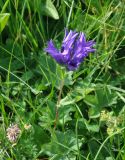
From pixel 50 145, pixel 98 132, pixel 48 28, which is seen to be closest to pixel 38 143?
pixel 50 145

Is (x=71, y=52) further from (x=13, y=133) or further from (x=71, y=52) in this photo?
(x=13, y=133)

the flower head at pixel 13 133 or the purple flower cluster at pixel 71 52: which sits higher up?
the purple flower cluster at pixel 71 52

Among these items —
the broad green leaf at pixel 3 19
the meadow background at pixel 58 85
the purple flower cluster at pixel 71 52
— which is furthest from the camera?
the broad green leaf at pixel 3 19

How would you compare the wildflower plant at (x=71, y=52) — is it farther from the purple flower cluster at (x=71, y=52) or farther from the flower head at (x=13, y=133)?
the flower head at (x=13, y=133)

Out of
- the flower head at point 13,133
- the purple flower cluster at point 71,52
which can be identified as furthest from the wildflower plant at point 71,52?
the flower head at point 13,133

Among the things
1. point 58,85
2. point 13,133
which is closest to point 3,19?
point 58,85

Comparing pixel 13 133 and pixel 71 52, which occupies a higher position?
pixel 71 52

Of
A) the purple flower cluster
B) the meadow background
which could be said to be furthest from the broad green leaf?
the purple flower cluster
